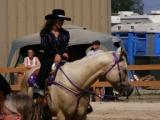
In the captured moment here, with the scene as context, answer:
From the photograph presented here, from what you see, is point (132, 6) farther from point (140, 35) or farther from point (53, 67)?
point (53, 67)

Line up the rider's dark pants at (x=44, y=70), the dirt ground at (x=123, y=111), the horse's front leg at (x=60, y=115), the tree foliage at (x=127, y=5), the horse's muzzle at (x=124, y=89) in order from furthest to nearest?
the tree foliage at (x=127, y=5) → the dirt ground at (x=123, y=111) → the rider's dark pants at (x=44, y=70) → the horse's muzzle at (x=124, y=89) → the horse's front leg at (x=60, y=115)

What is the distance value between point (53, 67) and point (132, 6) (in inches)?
3132

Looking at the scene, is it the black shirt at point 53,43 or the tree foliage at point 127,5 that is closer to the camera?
the black shirt at point 53,43

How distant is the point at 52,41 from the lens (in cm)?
896

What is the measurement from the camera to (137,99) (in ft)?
66.3

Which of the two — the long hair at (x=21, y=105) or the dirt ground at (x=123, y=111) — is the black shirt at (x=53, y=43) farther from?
the dirt ground at (x=123, y=111)

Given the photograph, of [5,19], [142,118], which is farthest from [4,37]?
[142,118]

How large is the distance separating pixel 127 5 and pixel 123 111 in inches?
2794

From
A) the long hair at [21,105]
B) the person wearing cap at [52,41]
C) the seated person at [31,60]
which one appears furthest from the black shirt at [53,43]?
the seated person at [31,60]

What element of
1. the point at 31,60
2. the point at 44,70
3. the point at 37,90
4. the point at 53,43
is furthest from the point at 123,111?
the point at 53,43

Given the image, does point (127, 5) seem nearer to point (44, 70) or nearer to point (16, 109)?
point (44, 70)

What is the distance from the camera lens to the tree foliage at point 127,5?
80.9 m

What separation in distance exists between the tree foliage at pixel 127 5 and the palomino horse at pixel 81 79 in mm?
69060

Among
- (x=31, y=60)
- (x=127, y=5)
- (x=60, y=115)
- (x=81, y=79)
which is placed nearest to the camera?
(x=60, y=115)
